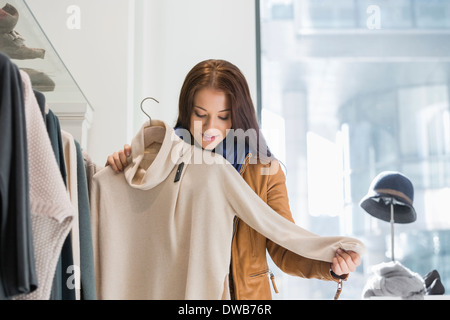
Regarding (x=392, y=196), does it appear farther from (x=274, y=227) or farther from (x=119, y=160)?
(x=119, y=160)

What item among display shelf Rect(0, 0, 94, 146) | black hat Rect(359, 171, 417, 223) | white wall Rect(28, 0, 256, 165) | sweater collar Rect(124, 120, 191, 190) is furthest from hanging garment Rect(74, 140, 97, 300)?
black hat Rect(359, 171, 417, 223)

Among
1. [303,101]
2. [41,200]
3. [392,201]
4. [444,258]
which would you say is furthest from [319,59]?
[41,200]

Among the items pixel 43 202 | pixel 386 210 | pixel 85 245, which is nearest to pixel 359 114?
pixel 386 210

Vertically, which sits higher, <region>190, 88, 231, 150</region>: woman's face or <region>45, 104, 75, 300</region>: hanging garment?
<region>190, 88, 231, 150</region>: woman's face

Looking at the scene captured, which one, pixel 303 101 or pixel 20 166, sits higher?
pixel 303 101

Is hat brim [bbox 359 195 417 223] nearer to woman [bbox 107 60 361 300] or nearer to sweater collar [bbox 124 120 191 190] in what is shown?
woman [bbox 107 60 361 300]

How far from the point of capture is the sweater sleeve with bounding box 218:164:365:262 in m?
1.10

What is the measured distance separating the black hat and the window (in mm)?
629

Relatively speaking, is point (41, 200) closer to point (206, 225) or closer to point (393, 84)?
point (206, 225)

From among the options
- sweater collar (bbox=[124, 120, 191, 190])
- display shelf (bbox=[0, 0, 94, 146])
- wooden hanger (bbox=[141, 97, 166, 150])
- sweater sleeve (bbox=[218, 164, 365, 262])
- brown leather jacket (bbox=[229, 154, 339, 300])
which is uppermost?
display shelf (bbox=[0, 0, 94, 146])

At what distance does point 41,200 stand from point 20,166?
0.08 meters

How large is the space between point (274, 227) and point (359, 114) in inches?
89.2
